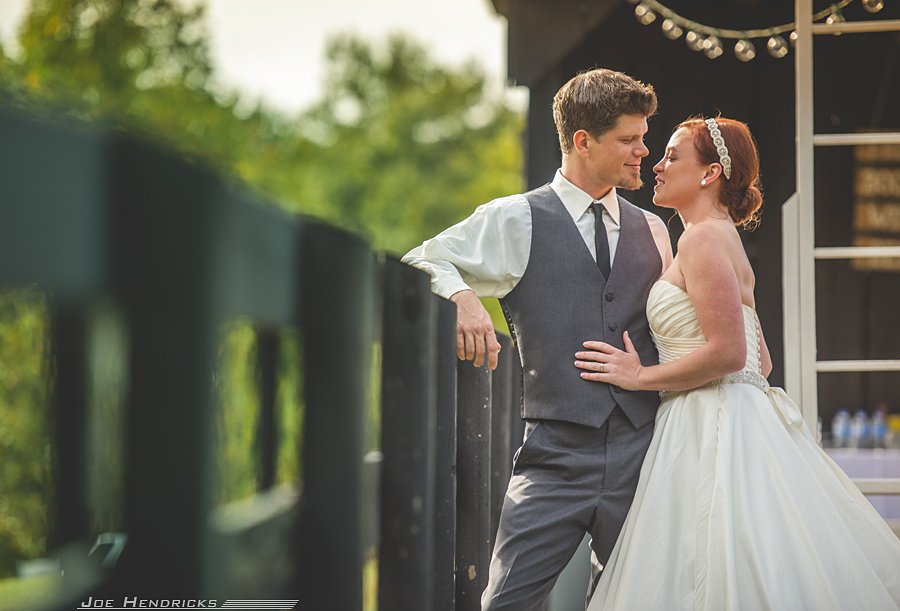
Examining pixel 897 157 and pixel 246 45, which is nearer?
pixel 897 157

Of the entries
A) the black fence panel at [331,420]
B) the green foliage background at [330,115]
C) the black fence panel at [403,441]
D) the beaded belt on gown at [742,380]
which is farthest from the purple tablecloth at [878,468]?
the green foliage background at [330,115]

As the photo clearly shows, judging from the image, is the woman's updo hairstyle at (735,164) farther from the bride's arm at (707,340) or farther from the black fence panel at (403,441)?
the black fence panel at (403,441)

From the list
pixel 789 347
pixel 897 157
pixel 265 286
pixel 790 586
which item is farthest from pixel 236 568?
pixel 897 157

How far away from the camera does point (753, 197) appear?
8.54ft

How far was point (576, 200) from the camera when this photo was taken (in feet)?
8.59

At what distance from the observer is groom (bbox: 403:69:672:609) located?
8.06ft

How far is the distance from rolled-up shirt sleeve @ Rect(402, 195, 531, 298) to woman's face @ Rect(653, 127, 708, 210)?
0.32m

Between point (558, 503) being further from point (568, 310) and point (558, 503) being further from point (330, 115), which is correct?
point (330, 115)

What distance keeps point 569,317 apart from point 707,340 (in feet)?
0.98

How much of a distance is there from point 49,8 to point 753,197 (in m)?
22.6

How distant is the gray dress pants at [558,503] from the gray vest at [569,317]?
42 millimetres

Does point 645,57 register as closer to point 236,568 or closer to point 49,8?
point 236,568

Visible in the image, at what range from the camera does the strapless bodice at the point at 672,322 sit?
2.46m

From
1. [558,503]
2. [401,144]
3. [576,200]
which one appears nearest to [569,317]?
[576,200]
